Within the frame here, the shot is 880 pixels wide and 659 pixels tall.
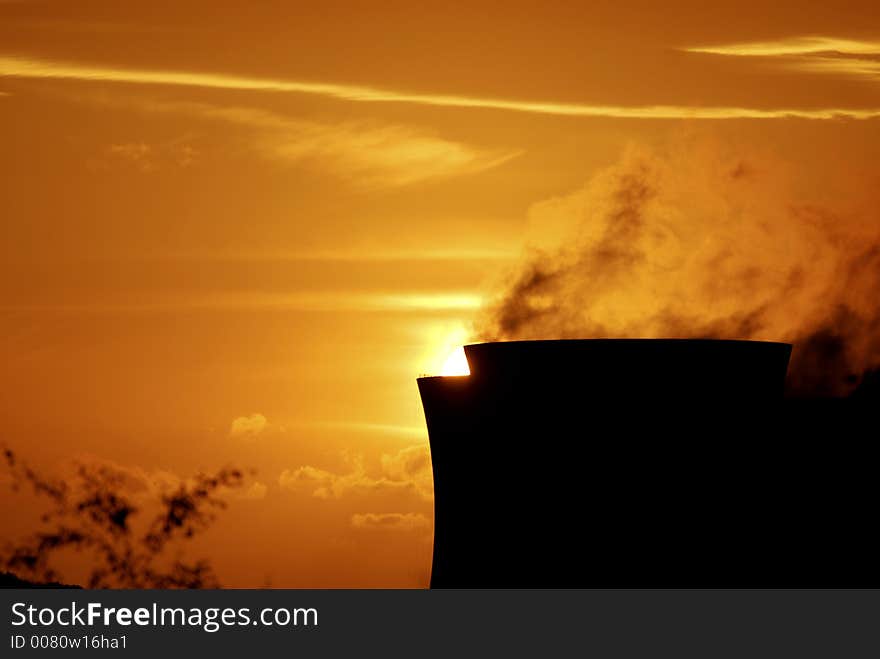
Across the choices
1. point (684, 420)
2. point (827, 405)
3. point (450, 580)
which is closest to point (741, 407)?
point (684, 420)

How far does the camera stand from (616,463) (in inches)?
1146

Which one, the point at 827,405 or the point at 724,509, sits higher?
the point at 827,405

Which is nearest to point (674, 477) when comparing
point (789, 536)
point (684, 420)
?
point (684, 420)

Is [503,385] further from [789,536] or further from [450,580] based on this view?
[789,536]

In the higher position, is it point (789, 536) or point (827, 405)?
point (827, 405)

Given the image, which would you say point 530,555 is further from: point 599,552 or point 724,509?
point 724,509

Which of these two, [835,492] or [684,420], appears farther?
[835,492]

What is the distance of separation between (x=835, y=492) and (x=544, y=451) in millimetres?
6116

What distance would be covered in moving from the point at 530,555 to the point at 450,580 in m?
1.58

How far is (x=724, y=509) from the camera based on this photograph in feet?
97.3

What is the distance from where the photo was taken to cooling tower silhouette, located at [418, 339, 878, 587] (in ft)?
93.7

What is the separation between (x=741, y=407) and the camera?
28.8 metres

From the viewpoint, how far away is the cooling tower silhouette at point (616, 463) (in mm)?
28562

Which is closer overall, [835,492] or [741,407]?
[741,407]
